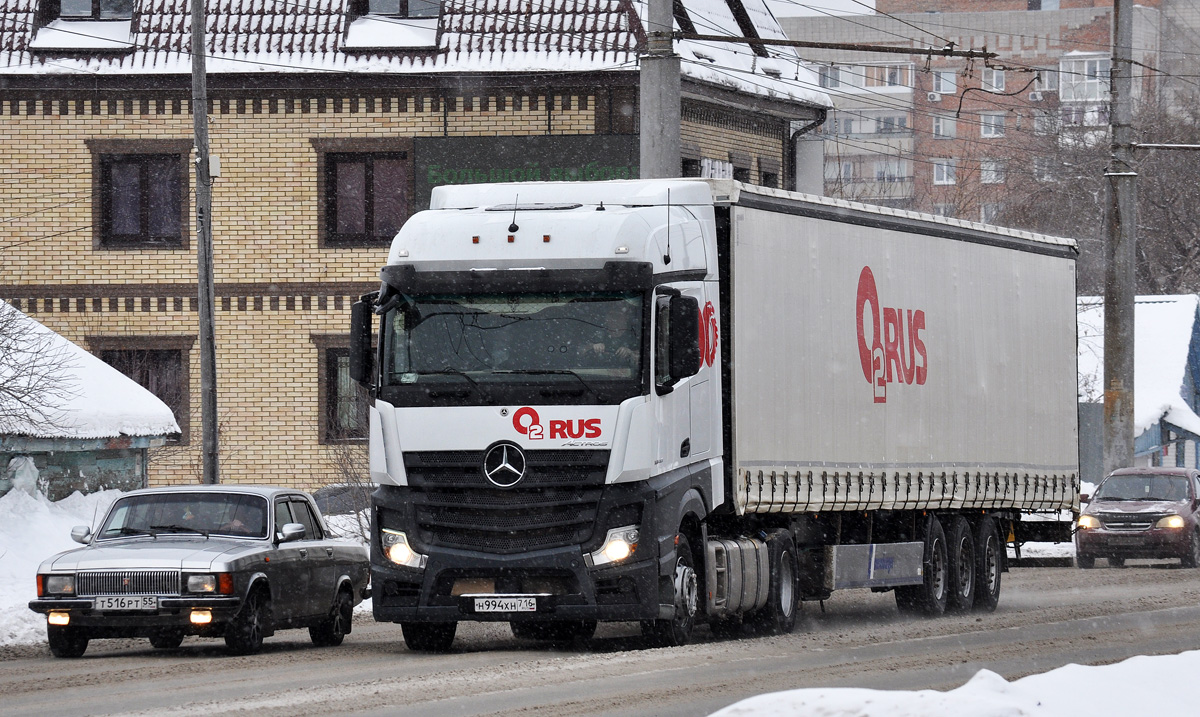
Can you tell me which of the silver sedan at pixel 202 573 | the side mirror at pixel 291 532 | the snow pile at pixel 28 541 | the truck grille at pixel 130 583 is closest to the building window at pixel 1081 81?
the snow pile at pixel 28 541

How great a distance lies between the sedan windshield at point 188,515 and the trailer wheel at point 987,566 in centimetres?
841

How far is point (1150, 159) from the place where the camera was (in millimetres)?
65125

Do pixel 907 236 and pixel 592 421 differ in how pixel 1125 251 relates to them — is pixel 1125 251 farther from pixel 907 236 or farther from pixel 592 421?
pixel 592 421

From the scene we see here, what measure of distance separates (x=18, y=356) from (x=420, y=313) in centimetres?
1081

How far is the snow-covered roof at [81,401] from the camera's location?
76.6 feet

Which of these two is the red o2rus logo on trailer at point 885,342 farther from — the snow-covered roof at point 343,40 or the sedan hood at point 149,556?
the snow-covered roof at point 343,40

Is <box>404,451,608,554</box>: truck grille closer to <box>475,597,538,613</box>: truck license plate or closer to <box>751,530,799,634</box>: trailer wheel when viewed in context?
<box>475,597,538,613</box>: truck license plate

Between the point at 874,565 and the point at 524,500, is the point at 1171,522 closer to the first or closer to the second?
the point at 874,565

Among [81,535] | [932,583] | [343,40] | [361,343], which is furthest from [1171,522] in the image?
[81,535]

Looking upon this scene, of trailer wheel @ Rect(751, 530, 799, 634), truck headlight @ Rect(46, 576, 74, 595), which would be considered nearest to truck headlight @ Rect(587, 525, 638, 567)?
trailer wheel @ Rect(751, 530, 799, 634)

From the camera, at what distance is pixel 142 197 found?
3284cm

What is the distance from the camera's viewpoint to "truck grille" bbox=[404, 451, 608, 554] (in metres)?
14.0

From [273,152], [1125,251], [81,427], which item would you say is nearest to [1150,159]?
[1125,251]

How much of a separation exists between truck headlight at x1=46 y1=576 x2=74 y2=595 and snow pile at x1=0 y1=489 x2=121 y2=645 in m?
2.03
